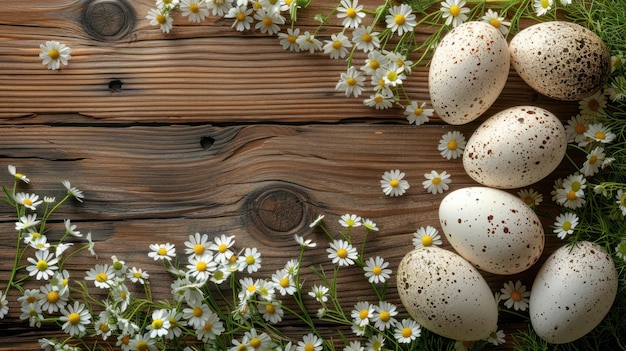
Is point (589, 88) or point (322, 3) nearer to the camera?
point (589, 88)

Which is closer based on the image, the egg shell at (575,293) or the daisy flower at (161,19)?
the egg shell at (575,293)

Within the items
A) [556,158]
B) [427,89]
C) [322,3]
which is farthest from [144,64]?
[556,158]

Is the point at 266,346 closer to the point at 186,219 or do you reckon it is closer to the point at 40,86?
the point at 186,219

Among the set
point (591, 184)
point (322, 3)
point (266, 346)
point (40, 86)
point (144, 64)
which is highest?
point (40, 86)

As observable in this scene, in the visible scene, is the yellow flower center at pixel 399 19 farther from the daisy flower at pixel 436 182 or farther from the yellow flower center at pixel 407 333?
the yellow flower center at pixel 407 333

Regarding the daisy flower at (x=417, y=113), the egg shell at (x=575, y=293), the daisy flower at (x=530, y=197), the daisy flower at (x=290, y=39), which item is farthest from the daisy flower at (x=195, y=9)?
the egg shell at (x=575, y=293)

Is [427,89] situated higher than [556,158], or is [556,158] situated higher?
[427,89]

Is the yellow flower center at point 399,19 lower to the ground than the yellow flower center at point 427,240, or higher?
higher

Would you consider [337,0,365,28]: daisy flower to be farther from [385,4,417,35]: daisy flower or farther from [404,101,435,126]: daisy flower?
[404,101,435,126]: daisy flower
